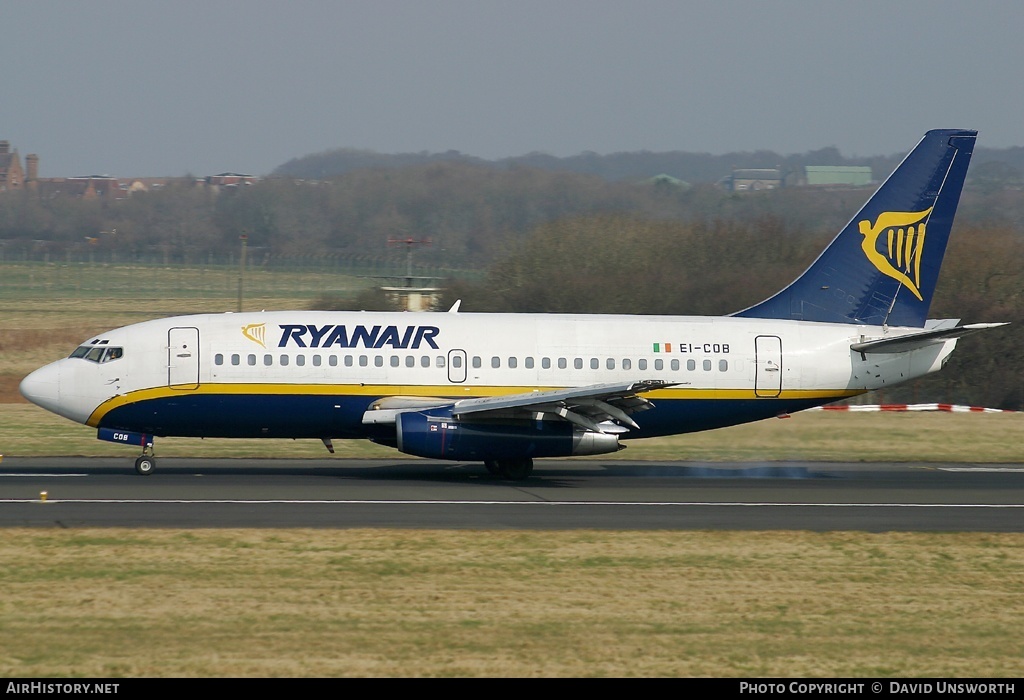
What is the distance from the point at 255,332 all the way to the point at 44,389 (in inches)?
198

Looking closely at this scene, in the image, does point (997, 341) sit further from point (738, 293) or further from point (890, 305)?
point (890, 305)

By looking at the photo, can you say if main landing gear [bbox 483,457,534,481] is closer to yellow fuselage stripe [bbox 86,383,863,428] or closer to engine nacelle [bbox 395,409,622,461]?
engine nacelle [bbox 395,409,622,461]

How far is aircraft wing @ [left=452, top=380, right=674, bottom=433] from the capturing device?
25.6 meters

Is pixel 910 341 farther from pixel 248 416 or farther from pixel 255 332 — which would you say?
pixel 248 416

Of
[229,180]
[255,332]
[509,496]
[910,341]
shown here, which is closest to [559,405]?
[509,496]

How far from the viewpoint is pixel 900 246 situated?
30.1 meters

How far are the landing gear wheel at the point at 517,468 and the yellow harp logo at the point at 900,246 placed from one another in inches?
424

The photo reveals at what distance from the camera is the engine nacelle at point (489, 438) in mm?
25750

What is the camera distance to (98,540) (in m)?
18.5

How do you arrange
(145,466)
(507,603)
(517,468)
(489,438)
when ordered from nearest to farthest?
1. (507,603)
2. (489,438)
3. (145,466)
4. (517,468)

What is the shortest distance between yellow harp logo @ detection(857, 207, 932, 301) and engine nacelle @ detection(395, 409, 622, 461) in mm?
9287

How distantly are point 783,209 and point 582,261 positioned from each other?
1720 inches

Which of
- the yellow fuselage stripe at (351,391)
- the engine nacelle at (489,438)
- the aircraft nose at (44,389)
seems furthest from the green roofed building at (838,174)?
the aircraft nose at (44,389)

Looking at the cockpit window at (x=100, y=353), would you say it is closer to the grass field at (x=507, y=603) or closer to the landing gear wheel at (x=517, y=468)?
the grass field at (x=507, y=603)
